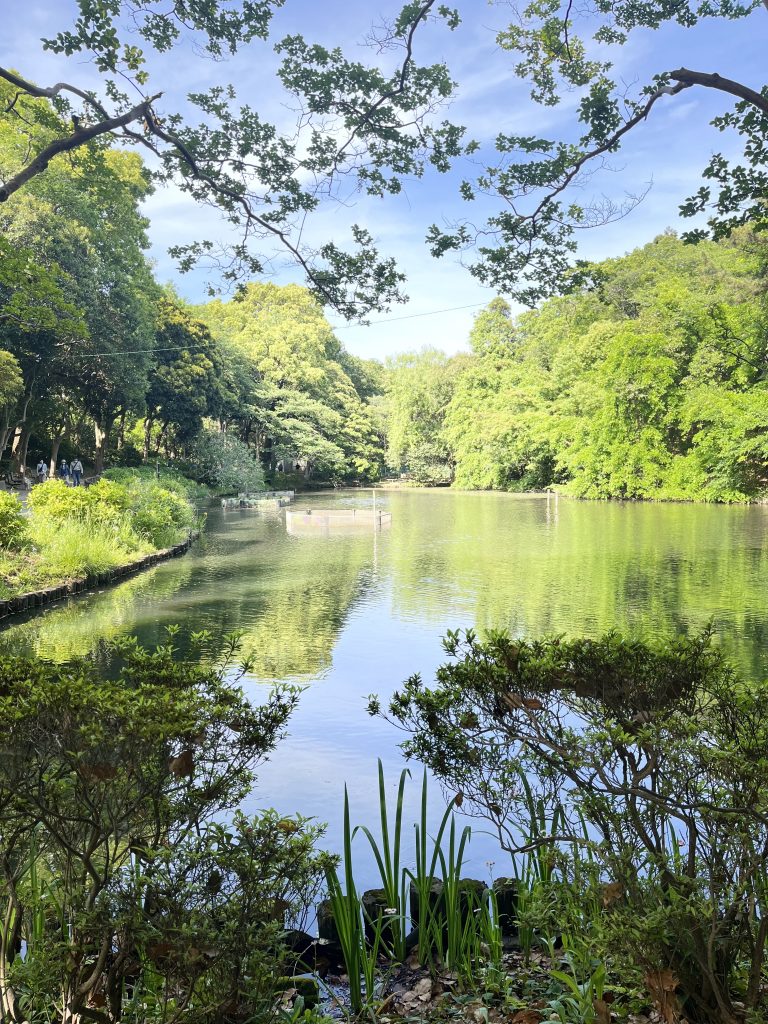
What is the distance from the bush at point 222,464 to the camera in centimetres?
3188

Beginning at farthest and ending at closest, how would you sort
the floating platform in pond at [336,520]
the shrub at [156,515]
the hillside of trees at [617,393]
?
the hillside of trees at [617,393], the floating platform in pond at [336,520], the shrub at [156,515]

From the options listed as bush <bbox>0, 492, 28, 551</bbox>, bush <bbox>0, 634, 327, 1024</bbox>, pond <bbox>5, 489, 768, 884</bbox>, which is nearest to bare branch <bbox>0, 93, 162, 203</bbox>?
bush <bbox>0, 492, 28, 551</bbox>

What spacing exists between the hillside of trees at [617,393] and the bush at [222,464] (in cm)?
1256

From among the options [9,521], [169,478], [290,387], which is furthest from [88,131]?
[290,387]

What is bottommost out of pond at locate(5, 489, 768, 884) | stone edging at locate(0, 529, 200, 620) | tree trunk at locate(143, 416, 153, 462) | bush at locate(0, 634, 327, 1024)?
pond at locate(5, 489, 768, 884)

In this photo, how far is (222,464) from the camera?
31953 millimetres

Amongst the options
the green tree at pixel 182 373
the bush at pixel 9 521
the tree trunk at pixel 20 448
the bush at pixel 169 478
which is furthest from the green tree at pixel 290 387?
the bush at pixel 9 521

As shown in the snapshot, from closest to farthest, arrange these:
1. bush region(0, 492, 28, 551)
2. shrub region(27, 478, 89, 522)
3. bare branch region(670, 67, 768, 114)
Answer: bare branch region(670, 67, 768, 114), bush region(0, 492, 28, 551), shrub region(27, 478, 89, 522)

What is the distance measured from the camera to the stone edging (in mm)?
7957

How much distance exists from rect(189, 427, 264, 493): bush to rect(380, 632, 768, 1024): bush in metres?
30.8

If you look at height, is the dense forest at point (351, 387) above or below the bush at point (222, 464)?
above

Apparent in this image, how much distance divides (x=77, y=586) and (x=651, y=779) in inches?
343

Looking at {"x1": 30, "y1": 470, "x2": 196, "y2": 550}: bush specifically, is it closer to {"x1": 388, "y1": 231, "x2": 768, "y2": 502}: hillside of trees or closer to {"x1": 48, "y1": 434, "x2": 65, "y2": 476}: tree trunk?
A: {"x1": 48, "y1": 434, "x2": 65, "y2": 476}: tree trunk

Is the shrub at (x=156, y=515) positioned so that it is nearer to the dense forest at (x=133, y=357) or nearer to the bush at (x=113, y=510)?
the bush at (x=113, y=510)
